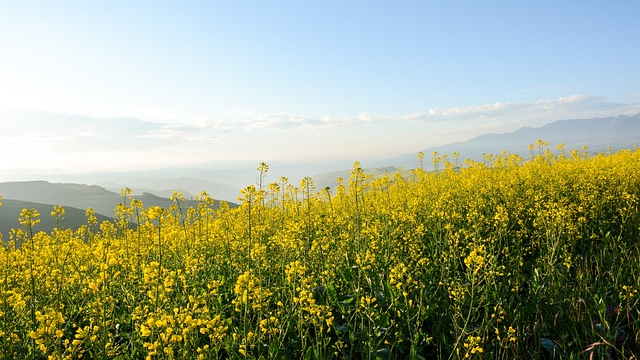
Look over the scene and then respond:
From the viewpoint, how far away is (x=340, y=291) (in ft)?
15.1

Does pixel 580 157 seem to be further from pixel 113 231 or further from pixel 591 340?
pixel 113 231

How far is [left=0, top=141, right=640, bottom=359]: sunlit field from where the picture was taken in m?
3.13

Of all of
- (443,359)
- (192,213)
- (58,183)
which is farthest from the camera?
(58,183)

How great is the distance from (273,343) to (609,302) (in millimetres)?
3938

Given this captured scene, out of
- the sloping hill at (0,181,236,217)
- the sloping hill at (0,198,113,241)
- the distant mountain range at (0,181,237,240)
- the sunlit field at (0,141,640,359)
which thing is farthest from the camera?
the sloping hill at (0,181,236,217)

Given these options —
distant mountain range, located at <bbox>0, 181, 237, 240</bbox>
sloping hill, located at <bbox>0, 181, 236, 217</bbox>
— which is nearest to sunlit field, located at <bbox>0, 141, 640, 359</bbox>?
distant mountain range, located at <bbox>0, 181, 237, 240</bbox>

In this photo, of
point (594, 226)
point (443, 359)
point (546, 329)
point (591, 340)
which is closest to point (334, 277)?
point (443, 359)

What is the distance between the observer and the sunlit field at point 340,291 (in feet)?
10.3

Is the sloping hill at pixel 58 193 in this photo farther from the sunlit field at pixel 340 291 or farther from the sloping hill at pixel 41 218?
the sunlit field at pixel 340 291

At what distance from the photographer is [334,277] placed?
15.5ft

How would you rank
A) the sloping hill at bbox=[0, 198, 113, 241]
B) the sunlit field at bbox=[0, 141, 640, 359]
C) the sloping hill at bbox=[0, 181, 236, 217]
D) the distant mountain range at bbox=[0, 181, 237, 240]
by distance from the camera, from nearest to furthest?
1. the sunlit field at bbox=[0, 141, 640, 359]
2. the sloping hill at bbox=[0, 198, 113, 241]
3. the distant mountain range at bbox=[0, 181, 237, 240]
4. the sloping hill at bbox=[0, 181, 236, 217]

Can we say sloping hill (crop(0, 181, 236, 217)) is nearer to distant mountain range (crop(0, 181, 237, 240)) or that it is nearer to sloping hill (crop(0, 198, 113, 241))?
distant mountain range (crop(0, 181, 237, 240))

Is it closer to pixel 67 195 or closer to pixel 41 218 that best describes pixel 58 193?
pixel 67 195

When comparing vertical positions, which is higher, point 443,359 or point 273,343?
point 273,343
